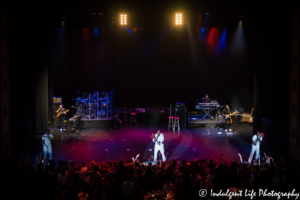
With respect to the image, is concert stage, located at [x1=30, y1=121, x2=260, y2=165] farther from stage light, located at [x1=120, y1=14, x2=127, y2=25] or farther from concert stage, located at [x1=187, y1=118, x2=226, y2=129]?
stage light, located at [x1=120, y1=14, x2=127, y2=25]

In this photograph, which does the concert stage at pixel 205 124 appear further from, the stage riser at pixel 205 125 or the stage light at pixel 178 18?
the stage light at pixel 178 18

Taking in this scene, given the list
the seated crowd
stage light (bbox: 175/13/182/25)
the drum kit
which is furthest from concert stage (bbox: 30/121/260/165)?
stage light (bbox: 175/13/182/25)

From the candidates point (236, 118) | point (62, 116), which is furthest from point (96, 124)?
point (236, 118)

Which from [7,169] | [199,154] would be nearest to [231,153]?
[199,154]

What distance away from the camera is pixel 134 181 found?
22.7ft

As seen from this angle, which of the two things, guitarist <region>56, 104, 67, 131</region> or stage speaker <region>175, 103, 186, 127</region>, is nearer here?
guitarist <region>56, 104, 67, 131</region>

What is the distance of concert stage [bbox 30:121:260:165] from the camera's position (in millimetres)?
11953

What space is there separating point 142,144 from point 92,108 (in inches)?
215

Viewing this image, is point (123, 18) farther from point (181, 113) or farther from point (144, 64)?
point (181, 113)

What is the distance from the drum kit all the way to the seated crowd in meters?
10.1

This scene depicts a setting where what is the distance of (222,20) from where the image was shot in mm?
16000

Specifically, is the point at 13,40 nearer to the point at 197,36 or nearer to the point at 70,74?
the point at 70,74

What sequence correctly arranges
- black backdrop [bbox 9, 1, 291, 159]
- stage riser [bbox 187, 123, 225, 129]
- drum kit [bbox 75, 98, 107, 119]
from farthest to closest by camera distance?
black backdrop [bbox 9, 1, 291, 159], drum kit [bbox 75, 98, 107, 119], stage riser [bbox 187, 123, 225, 129]

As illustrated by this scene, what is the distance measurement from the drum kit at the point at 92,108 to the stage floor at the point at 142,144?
1.16 meters
